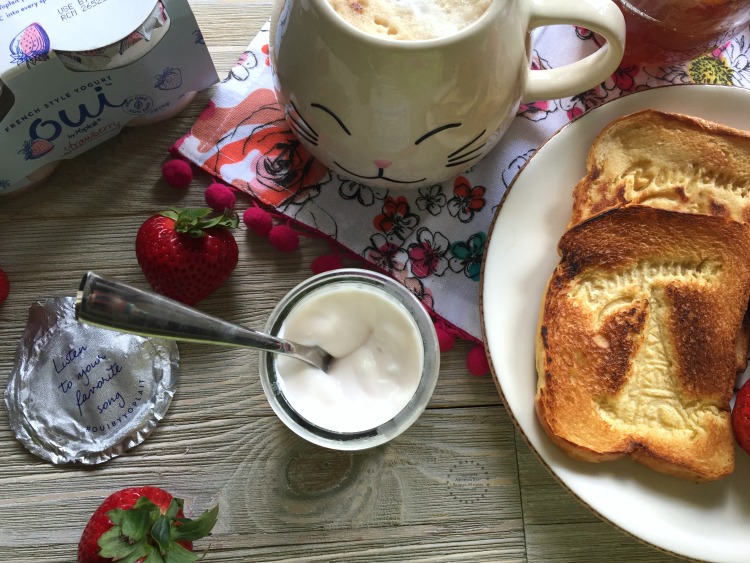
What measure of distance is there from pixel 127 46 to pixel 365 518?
0.73 m

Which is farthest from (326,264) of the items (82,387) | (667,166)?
(667,166)

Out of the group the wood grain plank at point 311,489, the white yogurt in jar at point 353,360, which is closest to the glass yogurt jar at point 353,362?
the white yogurt in jar at point 353,360

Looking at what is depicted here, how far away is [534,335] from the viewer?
94 centimetres

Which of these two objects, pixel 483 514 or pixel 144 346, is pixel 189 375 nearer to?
pixel 144 346

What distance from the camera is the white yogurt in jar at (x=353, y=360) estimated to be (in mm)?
934

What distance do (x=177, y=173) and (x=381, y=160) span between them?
1.18 feet

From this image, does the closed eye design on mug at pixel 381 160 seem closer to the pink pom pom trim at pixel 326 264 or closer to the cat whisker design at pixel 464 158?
the cat whisker design at pixel 464 158

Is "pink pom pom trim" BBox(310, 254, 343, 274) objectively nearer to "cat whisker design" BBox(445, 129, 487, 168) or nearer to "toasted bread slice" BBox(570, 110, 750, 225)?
"cat whisker design" BBox(445, 129, 487, 168)

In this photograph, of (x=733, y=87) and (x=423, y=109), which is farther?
(x=733, y=87)

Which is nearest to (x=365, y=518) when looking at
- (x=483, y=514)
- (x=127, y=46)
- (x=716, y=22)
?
(x=483, y=514)

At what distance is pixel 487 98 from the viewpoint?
79cm

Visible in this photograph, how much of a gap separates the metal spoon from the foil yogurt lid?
11.2 inches

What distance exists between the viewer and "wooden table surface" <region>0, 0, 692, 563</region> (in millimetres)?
985

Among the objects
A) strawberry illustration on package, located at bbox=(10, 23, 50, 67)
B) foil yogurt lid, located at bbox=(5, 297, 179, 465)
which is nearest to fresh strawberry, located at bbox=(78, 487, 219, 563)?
foil yogurt lid, located at bbox=(5, 297, 179, 465)
